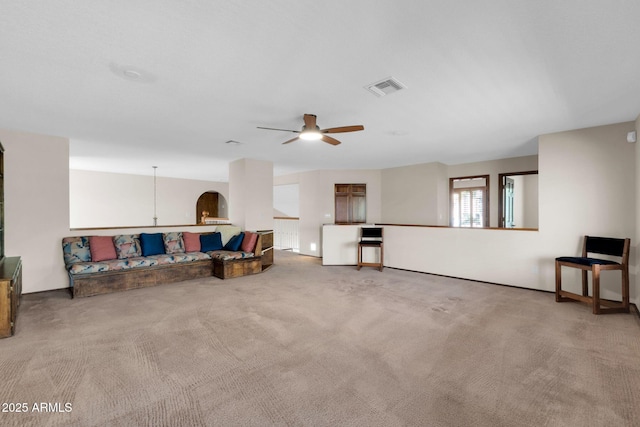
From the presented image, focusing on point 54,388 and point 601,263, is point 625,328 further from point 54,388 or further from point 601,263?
point 54,388

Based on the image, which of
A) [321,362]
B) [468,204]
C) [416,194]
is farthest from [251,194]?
[468,204]

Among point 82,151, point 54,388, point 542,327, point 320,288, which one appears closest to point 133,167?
point 82,151

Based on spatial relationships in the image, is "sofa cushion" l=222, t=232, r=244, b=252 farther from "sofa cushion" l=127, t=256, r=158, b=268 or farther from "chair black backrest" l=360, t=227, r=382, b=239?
"chair black backrest" l=360, t=227, r=382, b=239

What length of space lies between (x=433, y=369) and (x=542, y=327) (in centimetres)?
167

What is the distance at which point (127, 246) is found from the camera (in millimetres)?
4836

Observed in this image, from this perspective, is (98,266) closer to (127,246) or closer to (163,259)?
(127,246)

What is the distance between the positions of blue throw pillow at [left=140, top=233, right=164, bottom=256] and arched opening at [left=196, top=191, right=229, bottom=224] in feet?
16.1

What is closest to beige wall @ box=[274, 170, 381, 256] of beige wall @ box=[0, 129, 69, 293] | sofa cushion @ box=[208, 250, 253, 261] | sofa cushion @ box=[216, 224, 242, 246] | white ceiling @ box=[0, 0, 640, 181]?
sofa cushion @ box=[216, 224, 242, 246]

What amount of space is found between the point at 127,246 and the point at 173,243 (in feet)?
2.35

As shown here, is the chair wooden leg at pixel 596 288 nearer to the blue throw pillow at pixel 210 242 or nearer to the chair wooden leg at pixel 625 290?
the chair wooden leg at pixel 625 290

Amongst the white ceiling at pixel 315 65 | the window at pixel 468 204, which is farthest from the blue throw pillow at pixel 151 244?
the window at pixel 468 204

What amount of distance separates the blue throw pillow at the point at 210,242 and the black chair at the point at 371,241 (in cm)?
287

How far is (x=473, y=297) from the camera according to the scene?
13.3 ft

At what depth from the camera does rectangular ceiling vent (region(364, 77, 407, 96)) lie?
100 inches
